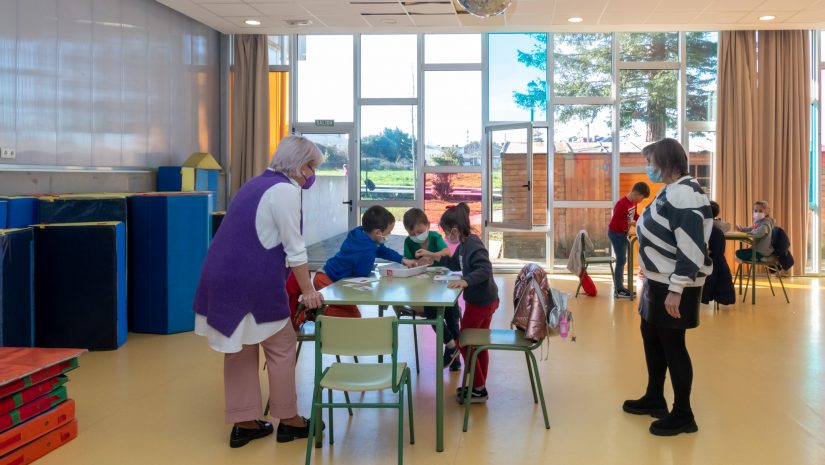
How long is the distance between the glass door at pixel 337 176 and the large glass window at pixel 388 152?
162 millimetres

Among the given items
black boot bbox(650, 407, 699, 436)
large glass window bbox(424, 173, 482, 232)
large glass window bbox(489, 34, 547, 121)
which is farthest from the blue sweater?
large glass window bbox(489, 34, 547, 121)

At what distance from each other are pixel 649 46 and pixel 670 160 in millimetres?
6430

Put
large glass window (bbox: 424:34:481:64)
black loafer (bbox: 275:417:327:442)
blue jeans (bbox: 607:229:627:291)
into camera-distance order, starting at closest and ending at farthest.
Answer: black loafer (bbox: 275:417:327:442), blue jeans (bbox: 607:229:627:291), large glass window (bbox: 424:34:481:64)

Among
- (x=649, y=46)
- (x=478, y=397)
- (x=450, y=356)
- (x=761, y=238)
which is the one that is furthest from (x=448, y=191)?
(x=478, y=397)

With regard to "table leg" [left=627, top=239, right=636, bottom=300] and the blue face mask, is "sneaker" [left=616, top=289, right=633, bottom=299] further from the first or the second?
the blue face mask

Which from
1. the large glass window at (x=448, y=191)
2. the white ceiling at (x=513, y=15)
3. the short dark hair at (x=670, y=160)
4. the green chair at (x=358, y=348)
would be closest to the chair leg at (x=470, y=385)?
the green chair at (x=358, y=348)

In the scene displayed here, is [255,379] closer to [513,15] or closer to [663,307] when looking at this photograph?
[663,307]

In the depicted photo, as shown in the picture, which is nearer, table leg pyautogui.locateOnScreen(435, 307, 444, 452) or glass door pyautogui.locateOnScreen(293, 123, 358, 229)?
table leg pyautogui.locateOnScreen(435, 307, 444, 452)

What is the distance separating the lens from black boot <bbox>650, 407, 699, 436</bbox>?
3.44 m

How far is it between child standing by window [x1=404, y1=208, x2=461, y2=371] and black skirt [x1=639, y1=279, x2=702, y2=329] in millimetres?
1297

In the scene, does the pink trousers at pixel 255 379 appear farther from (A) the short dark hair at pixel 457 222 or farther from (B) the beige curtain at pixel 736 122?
(B) the beige curtain at pixel 736 122

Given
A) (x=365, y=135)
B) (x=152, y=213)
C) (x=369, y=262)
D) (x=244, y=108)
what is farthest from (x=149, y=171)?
(x=369, y=262)

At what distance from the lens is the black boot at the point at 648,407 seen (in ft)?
12.2

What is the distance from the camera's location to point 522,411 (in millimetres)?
3811
